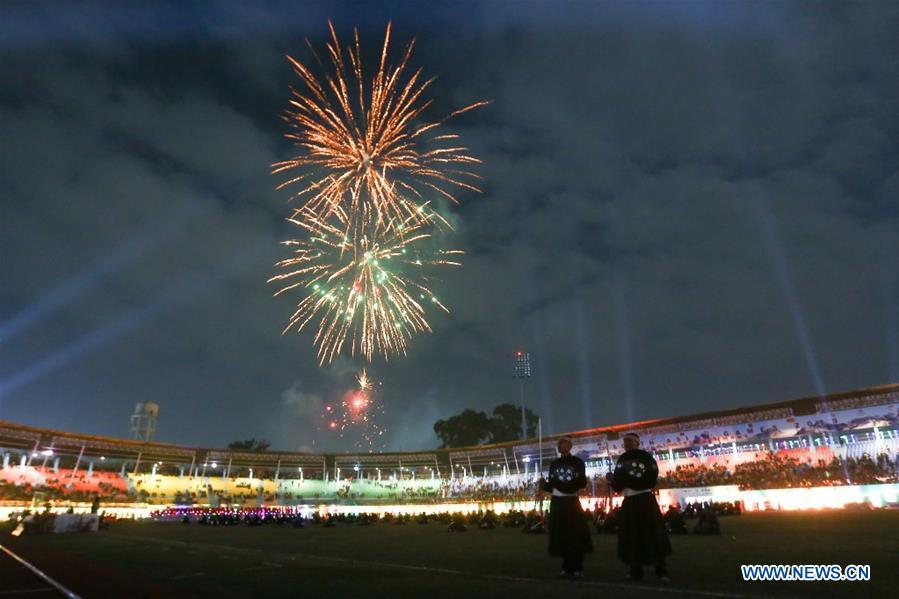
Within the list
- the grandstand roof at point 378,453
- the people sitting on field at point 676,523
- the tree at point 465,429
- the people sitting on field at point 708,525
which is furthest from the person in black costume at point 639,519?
the tree at point 465,429

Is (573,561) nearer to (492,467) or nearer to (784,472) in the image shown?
(784,472)

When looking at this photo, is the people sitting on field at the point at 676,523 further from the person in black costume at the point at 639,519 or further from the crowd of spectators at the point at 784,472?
the crowd of spectators at the point at 784,472

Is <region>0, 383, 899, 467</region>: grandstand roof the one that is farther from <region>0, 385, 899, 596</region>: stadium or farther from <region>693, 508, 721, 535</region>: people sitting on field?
<region>693, 508, 721, 535</region>: people sitting on field

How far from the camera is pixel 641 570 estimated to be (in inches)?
259

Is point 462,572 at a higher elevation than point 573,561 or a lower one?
lower

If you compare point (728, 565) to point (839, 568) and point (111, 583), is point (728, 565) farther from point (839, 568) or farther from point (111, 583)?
point (111, 583)

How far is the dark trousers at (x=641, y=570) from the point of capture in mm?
6492

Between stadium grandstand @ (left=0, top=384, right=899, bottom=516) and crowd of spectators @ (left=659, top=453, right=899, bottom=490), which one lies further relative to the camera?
stadium grandstand @ (left=0, top=384, right=899, bottom=516)

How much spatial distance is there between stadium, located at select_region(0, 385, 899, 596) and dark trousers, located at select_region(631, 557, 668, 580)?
57 centimetres

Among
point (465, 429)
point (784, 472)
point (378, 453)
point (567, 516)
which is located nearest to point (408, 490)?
point (378, 453)

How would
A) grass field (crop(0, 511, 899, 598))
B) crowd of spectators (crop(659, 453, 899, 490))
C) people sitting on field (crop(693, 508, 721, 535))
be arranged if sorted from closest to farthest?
1. grass field (crop(0, 511, 899, 598))
2. people sitting on field (crop(693, 508, 721, 535))
3. crowd of spectators (crop(659, 453, 899, 490))

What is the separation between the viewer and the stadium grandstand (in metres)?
34.5

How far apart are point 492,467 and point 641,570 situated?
63697 millimetres

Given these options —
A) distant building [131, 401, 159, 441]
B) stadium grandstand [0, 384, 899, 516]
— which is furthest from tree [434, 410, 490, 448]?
distant building [131, 401, 159, 441]
